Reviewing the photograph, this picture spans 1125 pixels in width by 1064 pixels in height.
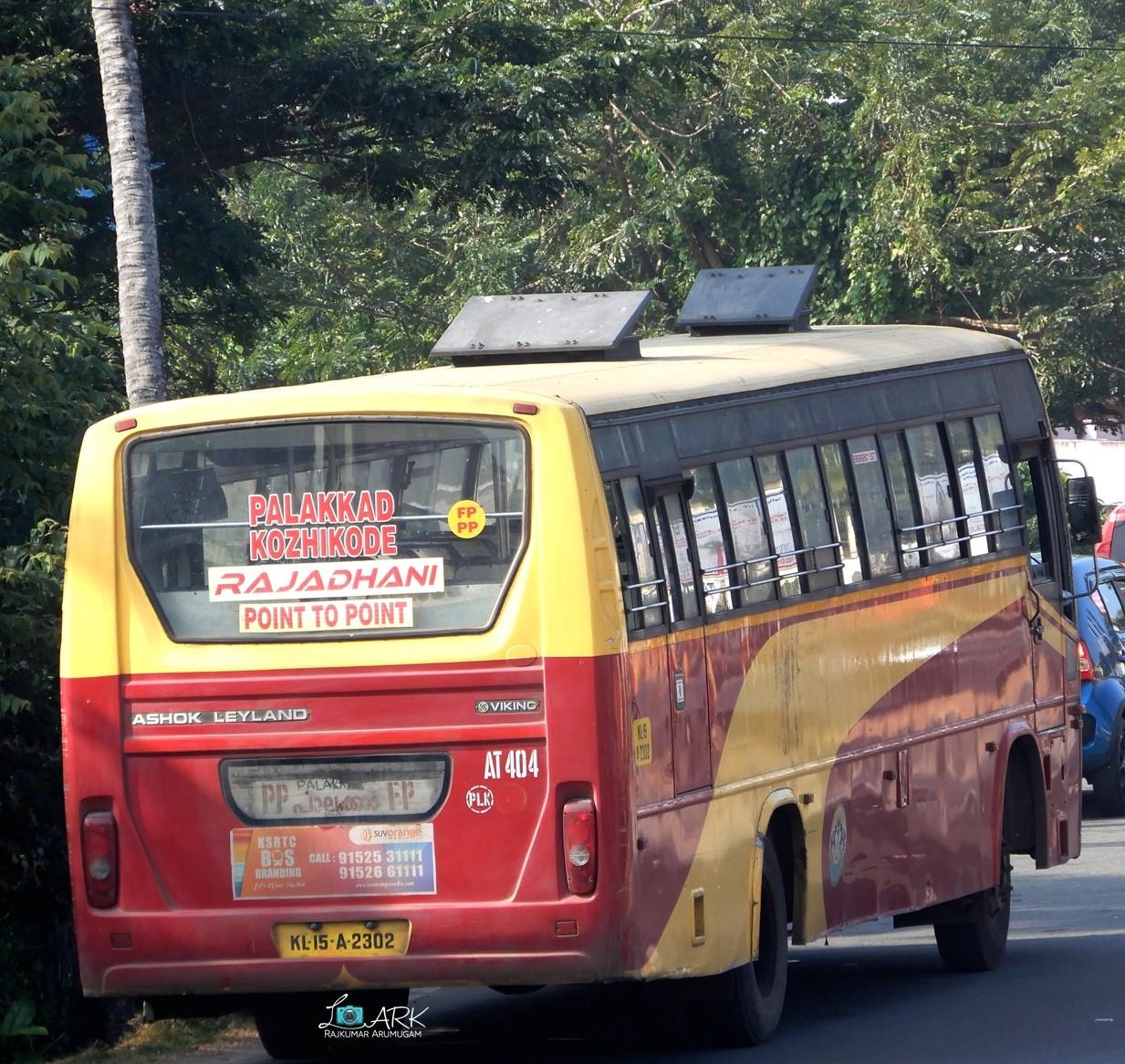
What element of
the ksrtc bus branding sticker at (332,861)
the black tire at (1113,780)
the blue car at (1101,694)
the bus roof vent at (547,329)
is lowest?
the black tire at (1113,780)

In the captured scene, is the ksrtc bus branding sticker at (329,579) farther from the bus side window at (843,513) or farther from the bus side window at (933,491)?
the bus side window at (933,491)

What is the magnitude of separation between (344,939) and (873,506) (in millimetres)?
3488

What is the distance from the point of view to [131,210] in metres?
12.7

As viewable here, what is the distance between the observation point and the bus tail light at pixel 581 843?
7102 mm

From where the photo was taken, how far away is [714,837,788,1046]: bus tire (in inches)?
328

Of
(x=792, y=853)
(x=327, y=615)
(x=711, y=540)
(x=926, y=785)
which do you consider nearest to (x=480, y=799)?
(x=327, y=615)

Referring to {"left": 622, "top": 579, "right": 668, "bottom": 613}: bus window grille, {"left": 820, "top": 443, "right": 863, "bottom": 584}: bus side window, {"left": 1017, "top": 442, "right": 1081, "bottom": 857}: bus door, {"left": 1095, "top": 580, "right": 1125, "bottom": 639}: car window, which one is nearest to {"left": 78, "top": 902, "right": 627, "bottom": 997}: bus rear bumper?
{"left": 622, "top": 579, "right": 668, "bottom": 613}: bus window grille

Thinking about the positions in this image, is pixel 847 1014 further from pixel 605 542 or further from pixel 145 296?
pixel 145 296

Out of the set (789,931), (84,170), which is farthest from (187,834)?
(84,170)

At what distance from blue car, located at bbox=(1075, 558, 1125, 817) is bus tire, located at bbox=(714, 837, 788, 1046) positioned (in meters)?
7.85

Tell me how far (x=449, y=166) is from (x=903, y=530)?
10974 mm

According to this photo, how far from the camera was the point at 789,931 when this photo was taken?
921cm
